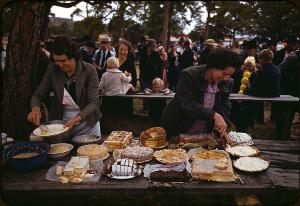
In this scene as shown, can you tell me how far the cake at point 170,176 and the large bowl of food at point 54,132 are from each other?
103 centimetres

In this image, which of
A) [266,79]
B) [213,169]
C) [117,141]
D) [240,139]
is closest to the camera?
[213,169]

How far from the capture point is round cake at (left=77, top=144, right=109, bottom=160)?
3.12m

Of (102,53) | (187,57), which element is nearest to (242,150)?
(102,53)

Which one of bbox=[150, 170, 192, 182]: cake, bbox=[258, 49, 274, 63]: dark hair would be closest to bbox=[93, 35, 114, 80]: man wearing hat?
bbox=[258, 49, 274, 63]: dark hair

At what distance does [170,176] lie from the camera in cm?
270

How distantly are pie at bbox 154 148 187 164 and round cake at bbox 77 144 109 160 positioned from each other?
0.52 m

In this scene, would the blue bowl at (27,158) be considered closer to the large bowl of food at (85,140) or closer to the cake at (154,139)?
the large bowl of food at (85,140)

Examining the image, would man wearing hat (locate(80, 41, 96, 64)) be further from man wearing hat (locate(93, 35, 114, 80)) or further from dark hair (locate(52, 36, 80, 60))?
dark hair (locate(52, 36, 80, 60))

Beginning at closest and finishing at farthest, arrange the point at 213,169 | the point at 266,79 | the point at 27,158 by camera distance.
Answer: the point at 213,169, the point at 27,158, the point at 266,79

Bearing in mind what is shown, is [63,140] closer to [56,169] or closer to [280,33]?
[56,169]

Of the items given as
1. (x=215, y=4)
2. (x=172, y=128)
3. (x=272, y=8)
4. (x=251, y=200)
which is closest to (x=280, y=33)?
(x=272, y=8)

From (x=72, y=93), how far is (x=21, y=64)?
0.88 m

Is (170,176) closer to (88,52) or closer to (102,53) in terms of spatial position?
(102,53)

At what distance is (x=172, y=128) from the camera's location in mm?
3943
